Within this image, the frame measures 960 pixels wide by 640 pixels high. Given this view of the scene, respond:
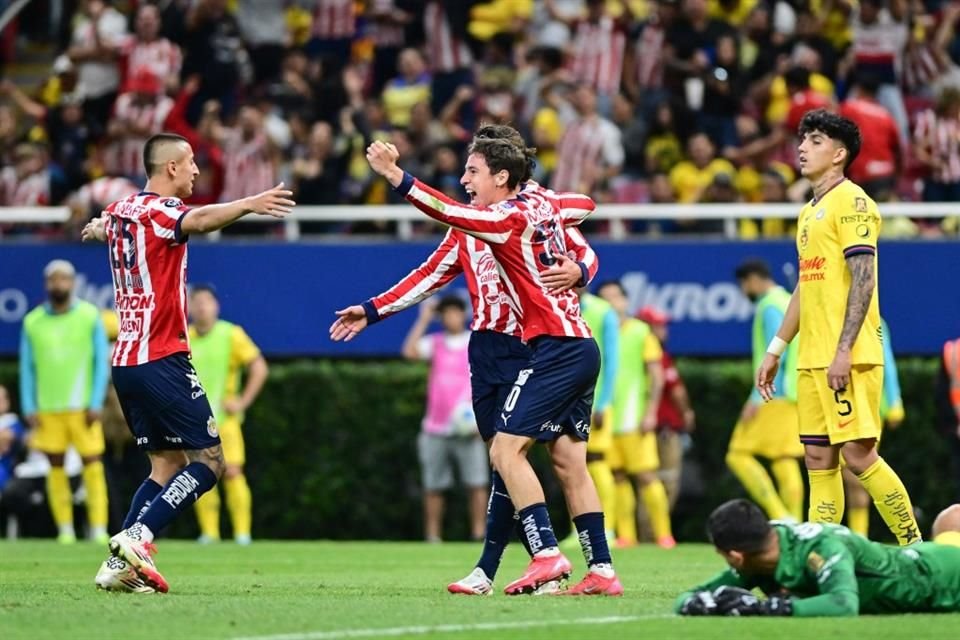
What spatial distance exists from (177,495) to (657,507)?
28.2 ft

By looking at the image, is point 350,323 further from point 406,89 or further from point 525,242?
point 406,89

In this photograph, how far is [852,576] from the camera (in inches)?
321

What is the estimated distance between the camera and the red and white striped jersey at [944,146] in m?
20.5

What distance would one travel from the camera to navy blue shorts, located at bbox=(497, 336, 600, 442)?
10.0 meters

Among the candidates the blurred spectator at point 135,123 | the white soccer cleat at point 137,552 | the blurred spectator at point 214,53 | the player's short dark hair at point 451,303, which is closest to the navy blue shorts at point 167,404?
the white soccer cleat at point 137,552

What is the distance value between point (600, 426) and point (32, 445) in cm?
546

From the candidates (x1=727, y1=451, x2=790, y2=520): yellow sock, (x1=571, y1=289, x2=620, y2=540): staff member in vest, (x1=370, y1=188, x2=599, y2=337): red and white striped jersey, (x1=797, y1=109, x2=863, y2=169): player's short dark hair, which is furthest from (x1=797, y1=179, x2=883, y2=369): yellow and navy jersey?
(x1=727, y1=451, x2=790, y2=520): yellow sock

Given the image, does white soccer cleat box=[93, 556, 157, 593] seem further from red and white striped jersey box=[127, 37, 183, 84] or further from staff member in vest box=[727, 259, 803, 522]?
red and white striped jersey box=[127, 37, 183, 84]

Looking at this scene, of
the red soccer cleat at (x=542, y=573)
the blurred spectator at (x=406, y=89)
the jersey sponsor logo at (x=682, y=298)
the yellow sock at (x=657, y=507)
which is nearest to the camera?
the red soccer cleat at (x=542, y=573)

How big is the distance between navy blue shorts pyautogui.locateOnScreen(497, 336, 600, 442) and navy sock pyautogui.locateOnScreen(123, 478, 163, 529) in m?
2.03

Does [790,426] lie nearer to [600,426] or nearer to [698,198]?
[600,426]

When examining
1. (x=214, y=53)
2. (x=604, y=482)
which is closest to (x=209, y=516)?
(x=604, y=482)

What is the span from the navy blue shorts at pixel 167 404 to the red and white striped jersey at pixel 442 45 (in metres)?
13.1

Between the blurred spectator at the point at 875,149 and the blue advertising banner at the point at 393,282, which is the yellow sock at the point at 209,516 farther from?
the blurred spectator at the point at 875,149
